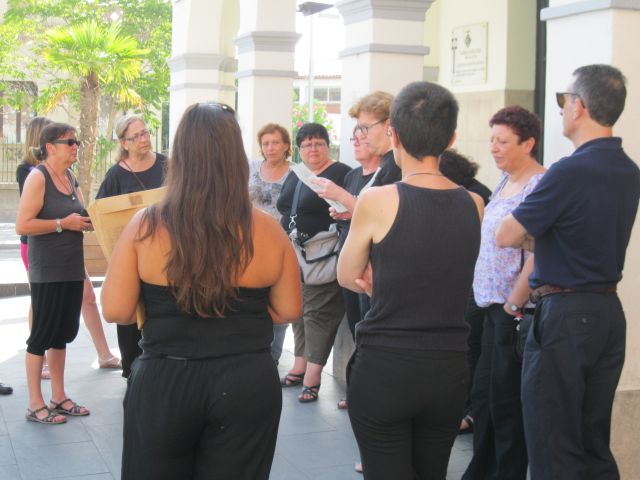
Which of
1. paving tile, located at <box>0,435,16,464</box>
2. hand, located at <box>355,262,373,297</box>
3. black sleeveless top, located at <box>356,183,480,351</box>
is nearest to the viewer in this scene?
black sleeveless top, located at <box>356,183,480,351</box>

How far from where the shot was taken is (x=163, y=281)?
3.07 m

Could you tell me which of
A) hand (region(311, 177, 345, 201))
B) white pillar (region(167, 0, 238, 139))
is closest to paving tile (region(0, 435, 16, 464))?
hand (region(311, 177, 345, 201))

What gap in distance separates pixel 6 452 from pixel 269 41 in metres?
5.32

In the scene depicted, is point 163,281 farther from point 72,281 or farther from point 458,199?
point 72,281

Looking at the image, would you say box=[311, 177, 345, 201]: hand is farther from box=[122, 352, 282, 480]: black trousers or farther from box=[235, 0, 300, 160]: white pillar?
box=[235, 0, 300, 160]: white pillar

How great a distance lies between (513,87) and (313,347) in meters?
4.68

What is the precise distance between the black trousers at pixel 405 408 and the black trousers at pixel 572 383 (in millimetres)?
681

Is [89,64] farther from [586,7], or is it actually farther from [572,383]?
[572,383]

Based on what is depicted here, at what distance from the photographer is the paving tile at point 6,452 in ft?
18.1

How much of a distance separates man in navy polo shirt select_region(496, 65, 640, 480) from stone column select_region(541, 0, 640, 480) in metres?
0.65

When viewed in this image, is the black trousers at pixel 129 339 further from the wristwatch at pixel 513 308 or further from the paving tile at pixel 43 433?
the wristwatch at pixel 513 308

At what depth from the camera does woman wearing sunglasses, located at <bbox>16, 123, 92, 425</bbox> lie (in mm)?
6145

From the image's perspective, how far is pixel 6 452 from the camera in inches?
223

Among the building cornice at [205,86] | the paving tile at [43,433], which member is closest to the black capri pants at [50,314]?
the paving tile at [43,433]
